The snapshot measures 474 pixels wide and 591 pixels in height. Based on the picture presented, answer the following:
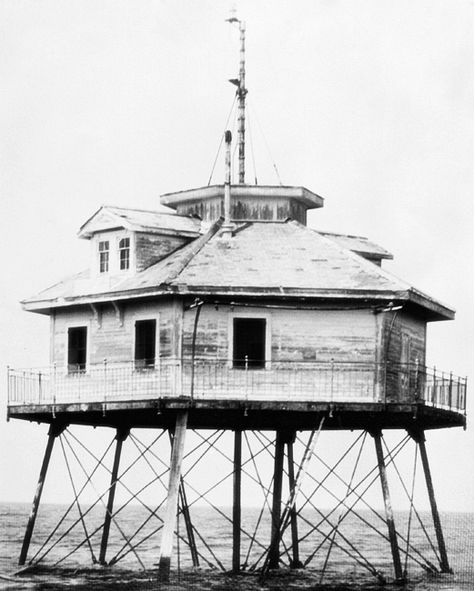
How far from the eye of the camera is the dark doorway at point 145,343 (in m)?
38.5

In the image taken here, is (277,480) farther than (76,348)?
Yes

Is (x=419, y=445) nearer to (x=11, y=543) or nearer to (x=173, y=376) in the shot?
(x=173, y=376)

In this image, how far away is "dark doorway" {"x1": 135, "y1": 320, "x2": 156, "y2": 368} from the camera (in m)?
38.5

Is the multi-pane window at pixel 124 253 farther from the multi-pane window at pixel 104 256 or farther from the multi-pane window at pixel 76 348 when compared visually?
the multi-pane window at pixel 76 348

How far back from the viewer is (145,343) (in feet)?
127

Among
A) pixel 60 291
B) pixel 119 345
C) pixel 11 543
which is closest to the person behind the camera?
pixel 119 345

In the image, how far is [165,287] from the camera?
3722 cm

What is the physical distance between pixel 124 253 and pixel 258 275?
14.2 ft

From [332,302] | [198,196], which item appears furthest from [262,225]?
[332,302]

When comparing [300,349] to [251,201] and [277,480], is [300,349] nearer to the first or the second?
[277,480]

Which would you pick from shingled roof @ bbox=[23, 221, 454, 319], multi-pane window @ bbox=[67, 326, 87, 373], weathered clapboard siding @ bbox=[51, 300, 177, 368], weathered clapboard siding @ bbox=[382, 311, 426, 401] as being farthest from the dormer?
weathered clapboard siding @ bbox=[382, 311, 426, 401]

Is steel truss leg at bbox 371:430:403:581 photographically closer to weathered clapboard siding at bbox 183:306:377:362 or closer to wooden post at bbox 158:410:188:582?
weathered clapboard siding at bbox 183:306:377:362

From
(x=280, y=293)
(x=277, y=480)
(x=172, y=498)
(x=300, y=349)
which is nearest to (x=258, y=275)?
(x=280, y=293)

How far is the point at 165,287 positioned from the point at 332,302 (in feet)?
13.6
